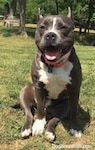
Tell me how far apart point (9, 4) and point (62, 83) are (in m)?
36.9

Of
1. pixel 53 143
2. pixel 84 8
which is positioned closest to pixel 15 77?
pixel 53 143

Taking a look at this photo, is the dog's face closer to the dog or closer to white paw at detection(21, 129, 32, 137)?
the dog

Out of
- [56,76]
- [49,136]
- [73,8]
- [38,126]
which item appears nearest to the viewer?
[49,136]

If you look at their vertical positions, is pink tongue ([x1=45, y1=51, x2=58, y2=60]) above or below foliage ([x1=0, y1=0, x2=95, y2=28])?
above

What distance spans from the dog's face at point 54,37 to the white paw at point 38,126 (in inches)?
33.8

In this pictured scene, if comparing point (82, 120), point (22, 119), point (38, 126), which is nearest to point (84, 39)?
point (82, 120)

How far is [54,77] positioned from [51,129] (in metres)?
0.62

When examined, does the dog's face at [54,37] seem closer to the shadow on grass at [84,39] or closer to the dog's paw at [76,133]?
the dog's paw at [76,133]

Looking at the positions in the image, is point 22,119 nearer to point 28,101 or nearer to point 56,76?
point 28,101

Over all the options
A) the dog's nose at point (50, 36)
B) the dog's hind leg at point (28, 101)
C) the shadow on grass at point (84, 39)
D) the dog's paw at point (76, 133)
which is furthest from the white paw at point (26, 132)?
the shadow on grass at point (84, 39)

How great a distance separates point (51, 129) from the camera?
13.7 feet

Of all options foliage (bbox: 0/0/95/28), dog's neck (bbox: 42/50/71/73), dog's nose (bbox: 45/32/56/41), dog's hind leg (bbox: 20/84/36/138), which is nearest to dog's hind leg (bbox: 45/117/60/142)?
dog's hind leg (bbox: 20/84/36/138)

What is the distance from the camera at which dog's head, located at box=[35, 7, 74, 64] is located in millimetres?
3814

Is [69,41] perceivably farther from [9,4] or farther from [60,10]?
[9,4]
